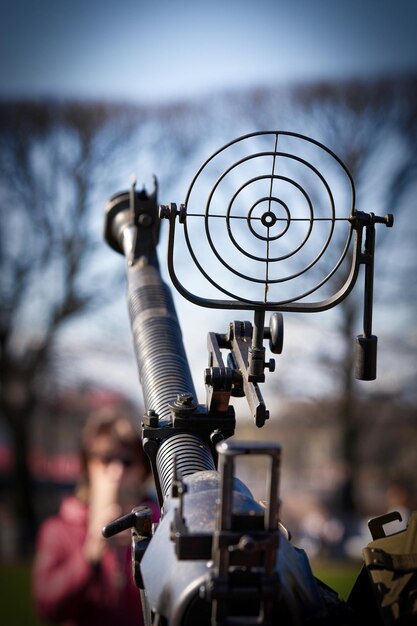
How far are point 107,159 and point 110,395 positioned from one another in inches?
155

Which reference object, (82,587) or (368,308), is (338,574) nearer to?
(82,587)

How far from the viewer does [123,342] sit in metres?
14.1

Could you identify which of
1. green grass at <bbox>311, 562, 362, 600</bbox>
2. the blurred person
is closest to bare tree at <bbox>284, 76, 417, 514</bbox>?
green grass at <bbox>311, 562, 362, 600</bbox>

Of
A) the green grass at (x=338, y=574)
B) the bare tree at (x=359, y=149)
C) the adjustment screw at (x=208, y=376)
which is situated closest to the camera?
the adjustment screw at (x=208, y=376)

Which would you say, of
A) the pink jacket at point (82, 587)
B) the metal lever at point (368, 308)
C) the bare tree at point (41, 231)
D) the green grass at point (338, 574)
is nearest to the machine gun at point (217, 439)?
the metal lever at point (368, 308)

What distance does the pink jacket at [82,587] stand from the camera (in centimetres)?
418

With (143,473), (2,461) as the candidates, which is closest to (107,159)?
(2,461)

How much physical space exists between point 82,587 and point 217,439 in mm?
1867

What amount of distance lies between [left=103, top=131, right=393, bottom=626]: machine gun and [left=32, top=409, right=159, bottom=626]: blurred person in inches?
39.7

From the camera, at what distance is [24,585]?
1128 centimetres

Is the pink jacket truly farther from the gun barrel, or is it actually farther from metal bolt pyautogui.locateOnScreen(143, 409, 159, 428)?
metal bolt pyautogui.locateOnScreen(143, 409, 159, 428)

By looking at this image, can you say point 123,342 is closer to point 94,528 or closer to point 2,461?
point 2,461

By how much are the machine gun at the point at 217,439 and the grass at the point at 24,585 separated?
645cm

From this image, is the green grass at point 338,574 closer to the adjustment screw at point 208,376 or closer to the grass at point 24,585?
the grass at point 24,585
